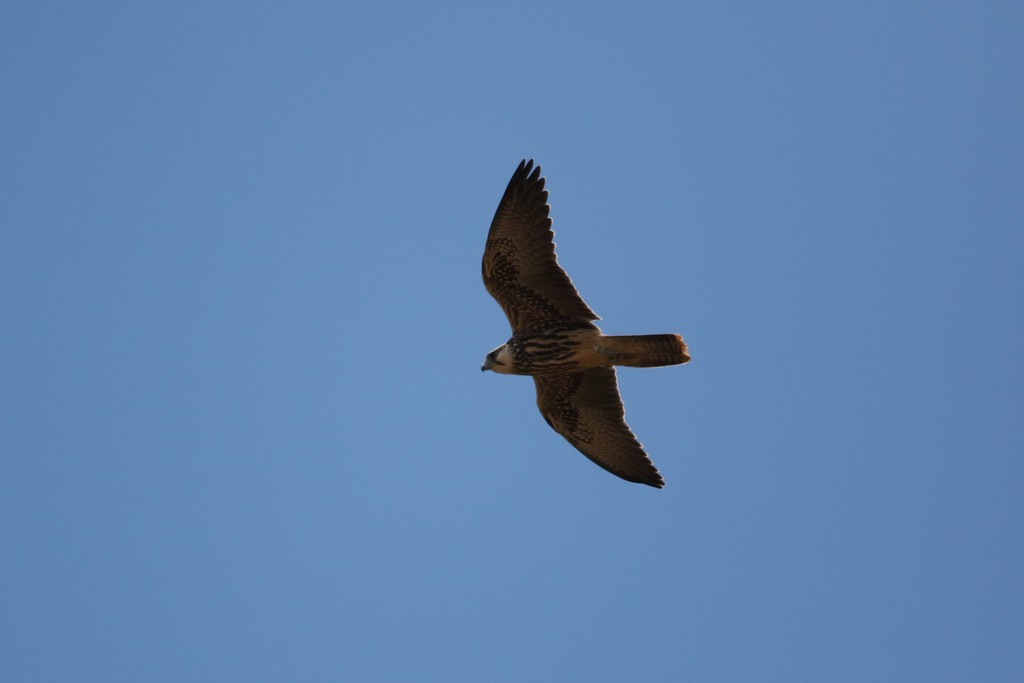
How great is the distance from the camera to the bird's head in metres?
9.98

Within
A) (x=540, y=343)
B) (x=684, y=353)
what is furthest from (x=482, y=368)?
(x=684, y=353)

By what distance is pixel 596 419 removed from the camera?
10.6 metres

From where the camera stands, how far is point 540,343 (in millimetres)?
9836

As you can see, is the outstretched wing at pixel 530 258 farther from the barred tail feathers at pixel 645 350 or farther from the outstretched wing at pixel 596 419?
the outstretched wing at pixel 596 419

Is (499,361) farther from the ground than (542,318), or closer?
closer

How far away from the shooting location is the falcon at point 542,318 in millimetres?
9539

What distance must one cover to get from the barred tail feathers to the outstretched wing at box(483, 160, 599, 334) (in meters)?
0.41

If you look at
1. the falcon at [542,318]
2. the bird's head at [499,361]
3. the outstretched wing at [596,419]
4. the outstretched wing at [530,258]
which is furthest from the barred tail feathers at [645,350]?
the bird's head at [499,361]

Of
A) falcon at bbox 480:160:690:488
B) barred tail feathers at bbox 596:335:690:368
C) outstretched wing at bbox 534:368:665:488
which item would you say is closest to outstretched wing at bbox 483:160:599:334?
falcon at bbox 480:160:690:488

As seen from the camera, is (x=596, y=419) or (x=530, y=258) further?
(x=596, y=419)

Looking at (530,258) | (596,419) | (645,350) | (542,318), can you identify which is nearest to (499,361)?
(542,318)

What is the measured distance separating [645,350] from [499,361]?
152cm

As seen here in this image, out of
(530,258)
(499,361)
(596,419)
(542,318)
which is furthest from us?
(596,419)

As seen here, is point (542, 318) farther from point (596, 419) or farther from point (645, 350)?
point (596, 419)
